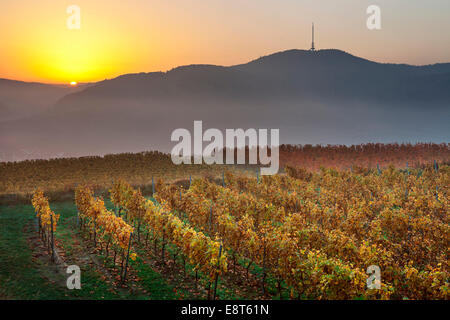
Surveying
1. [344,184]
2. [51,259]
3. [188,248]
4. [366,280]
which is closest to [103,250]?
[51,259]

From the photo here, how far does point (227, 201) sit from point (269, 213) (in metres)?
3.52

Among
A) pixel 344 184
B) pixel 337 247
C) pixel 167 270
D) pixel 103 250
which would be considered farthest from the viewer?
pixel 344 184

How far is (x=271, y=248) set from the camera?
13289 millimetres

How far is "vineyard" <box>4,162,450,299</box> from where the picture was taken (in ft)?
35.9

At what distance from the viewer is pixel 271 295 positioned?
14.1 metres

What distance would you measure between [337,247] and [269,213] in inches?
309

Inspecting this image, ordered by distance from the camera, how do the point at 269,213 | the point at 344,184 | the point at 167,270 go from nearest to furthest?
the point at 167,270, the point at 269,213, the point at 344,184

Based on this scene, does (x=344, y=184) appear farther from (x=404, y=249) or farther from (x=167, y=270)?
(x=167, y=270)

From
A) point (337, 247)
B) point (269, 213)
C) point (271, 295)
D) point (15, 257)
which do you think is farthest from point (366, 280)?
point (15, 257)

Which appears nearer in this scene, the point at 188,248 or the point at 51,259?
the point at 188,248

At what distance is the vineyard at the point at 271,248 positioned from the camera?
35.9 ft

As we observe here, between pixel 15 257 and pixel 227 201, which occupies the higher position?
pixel 227 201
